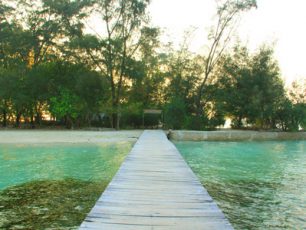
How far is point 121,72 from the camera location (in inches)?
992

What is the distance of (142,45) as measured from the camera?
86.1ft

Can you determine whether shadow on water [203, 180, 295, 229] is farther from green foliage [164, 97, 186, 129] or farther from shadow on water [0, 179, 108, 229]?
green foliage [164, 97, 186, 129]

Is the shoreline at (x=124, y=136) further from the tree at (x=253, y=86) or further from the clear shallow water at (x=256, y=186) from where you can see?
the clear shallow water at (x=256, y=186)

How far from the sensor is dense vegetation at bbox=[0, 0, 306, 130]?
24.5 meters

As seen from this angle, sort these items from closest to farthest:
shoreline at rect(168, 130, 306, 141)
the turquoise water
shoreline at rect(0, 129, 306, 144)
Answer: the turquoise water
shoreline at rect(0, 129, 306, 144)
shoreline at rect(168, 130, 306, 141)

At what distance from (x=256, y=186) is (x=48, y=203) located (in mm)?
4928

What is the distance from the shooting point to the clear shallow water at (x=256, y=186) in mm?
5621

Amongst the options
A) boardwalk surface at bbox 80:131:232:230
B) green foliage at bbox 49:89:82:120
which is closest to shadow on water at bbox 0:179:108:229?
boardwalk surface at bbox 80:131:232:230

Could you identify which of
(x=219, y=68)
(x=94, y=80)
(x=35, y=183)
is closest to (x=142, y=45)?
(x=94, y=80)

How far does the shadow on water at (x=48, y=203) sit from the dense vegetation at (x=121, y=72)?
55.9 feet

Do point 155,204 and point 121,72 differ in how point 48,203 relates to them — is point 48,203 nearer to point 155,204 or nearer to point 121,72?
point 155,204

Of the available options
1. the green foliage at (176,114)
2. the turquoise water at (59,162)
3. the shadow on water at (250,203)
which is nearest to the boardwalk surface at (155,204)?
the shadow on water at (250,203)

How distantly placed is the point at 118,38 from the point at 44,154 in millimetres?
14394

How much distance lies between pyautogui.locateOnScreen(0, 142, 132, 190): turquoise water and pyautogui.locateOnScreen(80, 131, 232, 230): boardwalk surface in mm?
2941
